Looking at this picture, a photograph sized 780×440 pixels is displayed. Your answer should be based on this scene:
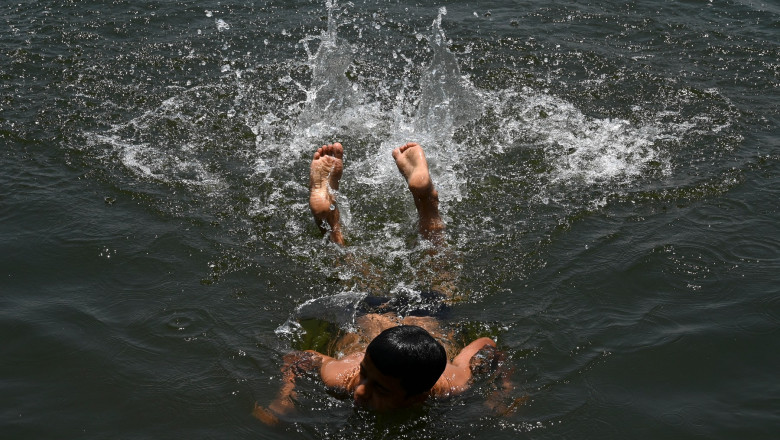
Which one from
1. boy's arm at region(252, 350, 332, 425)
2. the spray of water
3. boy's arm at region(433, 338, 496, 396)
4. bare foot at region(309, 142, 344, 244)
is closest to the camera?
boy's arm at region(252, 350, 332, 425)

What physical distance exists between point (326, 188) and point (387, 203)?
0.80 meters

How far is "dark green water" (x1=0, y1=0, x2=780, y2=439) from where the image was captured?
14.3 feet

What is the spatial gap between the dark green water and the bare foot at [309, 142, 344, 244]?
0.57 ft

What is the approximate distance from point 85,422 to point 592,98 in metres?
5.63

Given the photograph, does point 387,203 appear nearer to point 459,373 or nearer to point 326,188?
point 326,188

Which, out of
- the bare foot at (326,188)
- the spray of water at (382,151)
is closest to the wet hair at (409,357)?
the spray of water at (382,151)

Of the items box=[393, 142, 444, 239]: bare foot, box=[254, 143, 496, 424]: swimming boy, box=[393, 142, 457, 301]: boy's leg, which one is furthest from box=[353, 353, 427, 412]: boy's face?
box=[393, 142, 444, 239]: bare foot

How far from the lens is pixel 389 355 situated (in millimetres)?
3881

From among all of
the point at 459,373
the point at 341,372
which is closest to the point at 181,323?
the point at 341,372

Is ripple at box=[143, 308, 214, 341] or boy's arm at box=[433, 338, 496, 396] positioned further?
ripple at box=[143, 308, 214, 341]

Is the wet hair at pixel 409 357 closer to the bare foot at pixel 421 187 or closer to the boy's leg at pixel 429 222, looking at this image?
the boy's leg at pixel 429 222

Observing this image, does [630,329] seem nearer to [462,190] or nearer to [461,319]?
[461,319]

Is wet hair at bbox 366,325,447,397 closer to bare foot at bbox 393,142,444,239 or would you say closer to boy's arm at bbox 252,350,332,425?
boy's arm at bbox 252,350,332,425

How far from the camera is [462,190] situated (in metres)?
6.30
